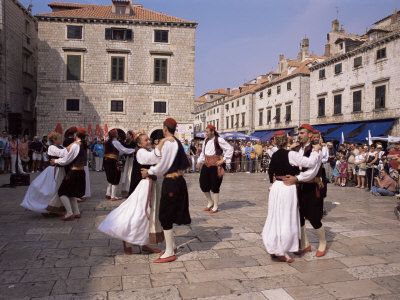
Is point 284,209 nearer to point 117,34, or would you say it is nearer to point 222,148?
point 222,148

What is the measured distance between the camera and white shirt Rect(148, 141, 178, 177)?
488 centimetres

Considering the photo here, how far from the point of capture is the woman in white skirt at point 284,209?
4.93m

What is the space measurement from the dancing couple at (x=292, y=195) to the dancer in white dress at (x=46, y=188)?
4.29 meters

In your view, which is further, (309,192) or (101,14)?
(101,14)

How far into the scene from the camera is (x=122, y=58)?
31.0m

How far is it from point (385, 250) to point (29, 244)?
5.38 m

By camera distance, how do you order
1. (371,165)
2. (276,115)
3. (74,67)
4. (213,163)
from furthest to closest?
(276,115) → (74,67) → (371,165) → (213,163)

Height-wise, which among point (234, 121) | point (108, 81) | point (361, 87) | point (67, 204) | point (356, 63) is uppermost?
point (356, 63)

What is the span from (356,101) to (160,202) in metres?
28.1

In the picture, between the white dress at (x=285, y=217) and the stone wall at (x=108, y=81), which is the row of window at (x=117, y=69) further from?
the white dress at (x=285, y=217)

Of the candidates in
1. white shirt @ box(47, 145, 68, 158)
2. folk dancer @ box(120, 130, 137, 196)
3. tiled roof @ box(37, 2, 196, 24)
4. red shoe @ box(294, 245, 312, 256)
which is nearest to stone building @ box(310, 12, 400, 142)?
tiled roof @ box(37, 2, 196, 24)

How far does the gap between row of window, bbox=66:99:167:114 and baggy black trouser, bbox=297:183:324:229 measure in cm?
2664

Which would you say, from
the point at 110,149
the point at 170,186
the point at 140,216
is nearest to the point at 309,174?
the point at 170,186

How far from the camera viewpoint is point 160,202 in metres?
5.01
